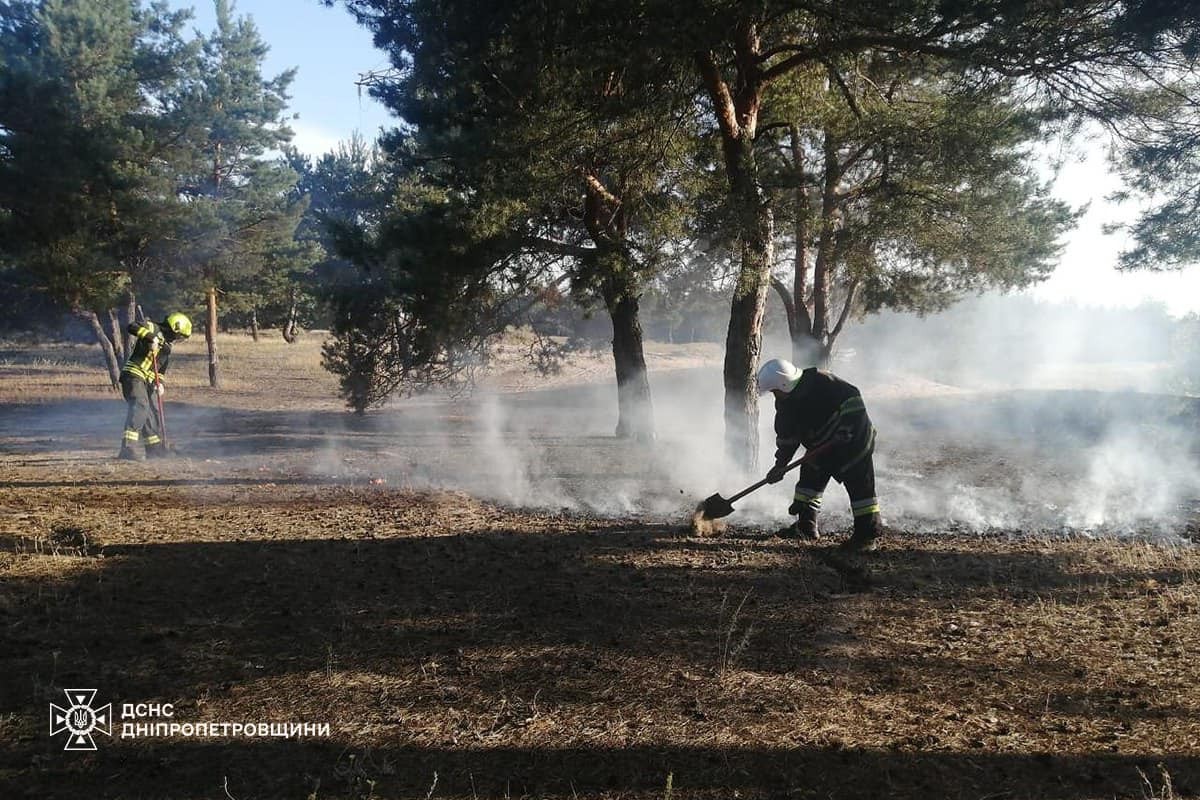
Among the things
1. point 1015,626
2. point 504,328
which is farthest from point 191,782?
point 504,328

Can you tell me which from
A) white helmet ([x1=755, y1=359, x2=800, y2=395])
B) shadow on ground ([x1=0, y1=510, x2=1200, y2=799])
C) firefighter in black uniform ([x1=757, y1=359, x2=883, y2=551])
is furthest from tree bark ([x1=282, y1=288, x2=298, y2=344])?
firefighter in black uniform ([x1=757, y1=359, x2=883, y2=551])

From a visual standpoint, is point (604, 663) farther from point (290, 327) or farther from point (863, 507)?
point (290, 327)

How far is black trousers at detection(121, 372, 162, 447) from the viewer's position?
10773 mm

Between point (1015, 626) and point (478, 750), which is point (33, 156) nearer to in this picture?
point (478, 750)

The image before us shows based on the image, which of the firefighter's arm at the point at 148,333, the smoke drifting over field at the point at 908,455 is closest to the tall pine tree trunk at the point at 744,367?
the smoke drifting over field at the point at 908,455

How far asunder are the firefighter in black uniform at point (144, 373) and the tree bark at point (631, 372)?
24.5ft

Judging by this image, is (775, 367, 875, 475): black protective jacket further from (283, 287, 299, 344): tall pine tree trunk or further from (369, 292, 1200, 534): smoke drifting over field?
(283, 287, 299, 344): tall pine tree trunk

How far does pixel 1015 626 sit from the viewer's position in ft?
15.6

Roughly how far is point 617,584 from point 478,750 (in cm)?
247

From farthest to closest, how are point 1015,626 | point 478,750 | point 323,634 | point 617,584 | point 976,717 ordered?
point 617,584 < point 1015,626 < point 323,634 < point 976,717 < point 478,750

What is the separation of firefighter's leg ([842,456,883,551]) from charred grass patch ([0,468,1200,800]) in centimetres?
36

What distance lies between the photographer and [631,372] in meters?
14.7

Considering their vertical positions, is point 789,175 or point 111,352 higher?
point 789,175

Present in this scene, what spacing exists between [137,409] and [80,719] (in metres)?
8.99
